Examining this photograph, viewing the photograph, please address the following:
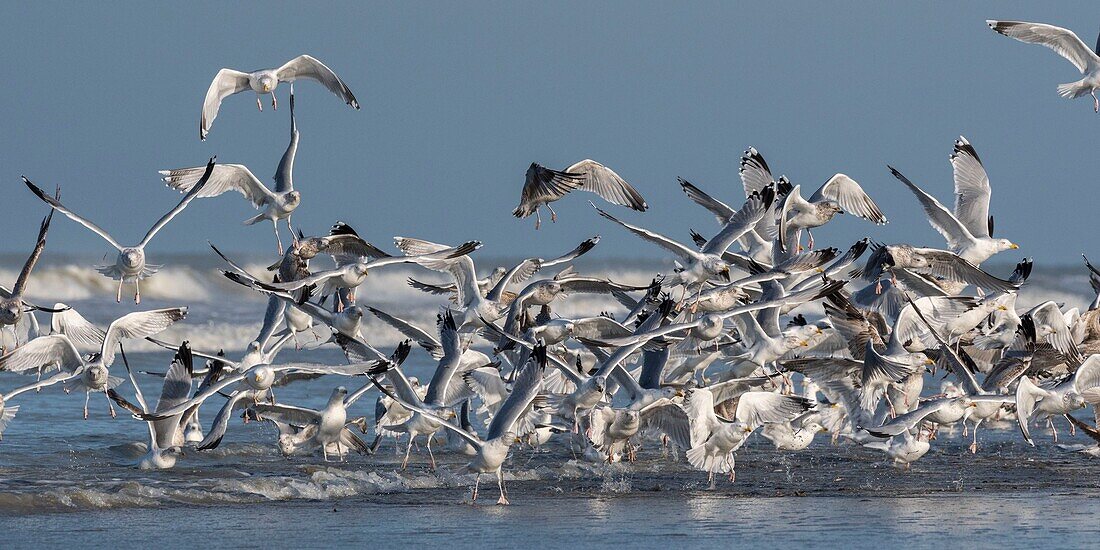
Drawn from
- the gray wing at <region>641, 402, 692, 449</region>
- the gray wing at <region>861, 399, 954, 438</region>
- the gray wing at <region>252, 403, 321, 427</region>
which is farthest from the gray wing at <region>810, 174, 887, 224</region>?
the gray wing at <region>252, 403, 321, 427</region>

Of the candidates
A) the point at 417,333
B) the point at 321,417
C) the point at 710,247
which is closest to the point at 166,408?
the point at 321,417

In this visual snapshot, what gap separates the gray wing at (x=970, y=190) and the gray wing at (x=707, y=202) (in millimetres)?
2209

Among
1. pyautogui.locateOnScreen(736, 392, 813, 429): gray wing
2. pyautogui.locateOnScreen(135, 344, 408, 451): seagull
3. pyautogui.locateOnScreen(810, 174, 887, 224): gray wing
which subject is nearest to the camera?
pyautogui.locateOnScreen(135, 344, 408, 451): seagull

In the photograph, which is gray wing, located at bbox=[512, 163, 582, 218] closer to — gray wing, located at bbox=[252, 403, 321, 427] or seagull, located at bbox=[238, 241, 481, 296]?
seagull, located at bbox=[238, 241, 481, 296]

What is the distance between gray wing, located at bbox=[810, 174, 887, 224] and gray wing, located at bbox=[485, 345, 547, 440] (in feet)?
18.1

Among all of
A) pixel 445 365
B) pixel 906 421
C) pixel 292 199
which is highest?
A: pixel 292 199

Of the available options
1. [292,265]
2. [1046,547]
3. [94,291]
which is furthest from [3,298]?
[94,291]

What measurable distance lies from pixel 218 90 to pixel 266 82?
442 mm

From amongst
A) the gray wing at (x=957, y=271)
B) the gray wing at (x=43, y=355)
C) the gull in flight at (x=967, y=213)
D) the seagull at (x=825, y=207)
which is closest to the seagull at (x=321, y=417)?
the gray wing at (x=43, y=355)

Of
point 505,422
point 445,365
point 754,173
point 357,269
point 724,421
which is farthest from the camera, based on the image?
point 754,173

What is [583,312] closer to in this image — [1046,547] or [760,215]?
[760,215]

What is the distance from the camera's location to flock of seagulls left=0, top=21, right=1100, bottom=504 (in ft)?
37.3

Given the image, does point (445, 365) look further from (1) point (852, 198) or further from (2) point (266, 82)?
(1) point (852, 198)

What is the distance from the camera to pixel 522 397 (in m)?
10.2
